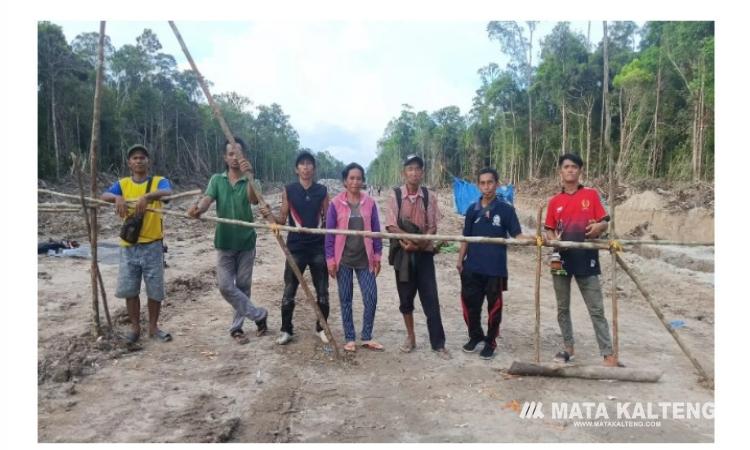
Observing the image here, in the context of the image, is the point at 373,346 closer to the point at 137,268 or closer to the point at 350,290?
the point at 350,290

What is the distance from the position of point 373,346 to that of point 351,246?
94 centimetres

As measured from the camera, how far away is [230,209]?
14.4 ft

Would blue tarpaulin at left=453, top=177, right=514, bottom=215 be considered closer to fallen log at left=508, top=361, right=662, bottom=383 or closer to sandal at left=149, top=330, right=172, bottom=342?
fallen log at left=508, top=361, right=662, bottom=383

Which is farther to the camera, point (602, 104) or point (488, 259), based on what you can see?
point (602, 104)

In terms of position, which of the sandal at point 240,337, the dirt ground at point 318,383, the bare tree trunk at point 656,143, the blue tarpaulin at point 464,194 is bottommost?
the dirt ground at point 318,383

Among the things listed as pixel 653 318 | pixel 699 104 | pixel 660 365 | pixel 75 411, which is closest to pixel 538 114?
pixel 699 104

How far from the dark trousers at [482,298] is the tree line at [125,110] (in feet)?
A: 25.0

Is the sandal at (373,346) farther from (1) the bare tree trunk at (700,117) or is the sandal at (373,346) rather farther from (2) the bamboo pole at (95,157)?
(1) the bare tree trunk at (700,117)

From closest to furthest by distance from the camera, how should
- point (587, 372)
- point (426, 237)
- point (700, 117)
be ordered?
point (587, 372)
point (426, 237)
point (700, 117)

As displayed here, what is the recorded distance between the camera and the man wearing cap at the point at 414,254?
13.8ft

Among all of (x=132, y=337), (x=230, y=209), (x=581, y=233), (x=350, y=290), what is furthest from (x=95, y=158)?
(x=581, y=233)

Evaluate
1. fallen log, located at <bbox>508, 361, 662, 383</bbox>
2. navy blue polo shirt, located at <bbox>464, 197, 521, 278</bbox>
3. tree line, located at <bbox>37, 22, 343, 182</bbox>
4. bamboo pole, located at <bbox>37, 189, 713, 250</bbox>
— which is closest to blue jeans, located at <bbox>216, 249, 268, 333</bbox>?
bamboo pole, located at <bbox>37, 189, 713, 250</bbox>

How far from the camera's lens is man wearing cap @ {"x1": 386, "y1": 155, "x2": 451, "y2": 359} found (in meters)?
4.21

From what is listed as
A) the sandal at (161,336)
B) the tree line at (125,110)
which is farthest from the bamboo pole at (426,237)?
the tree line at (125,110)
